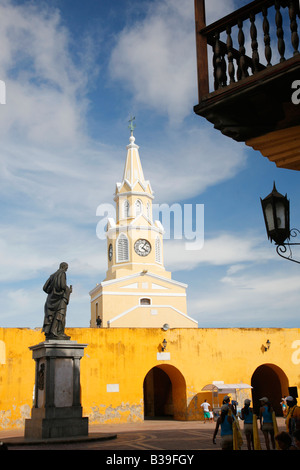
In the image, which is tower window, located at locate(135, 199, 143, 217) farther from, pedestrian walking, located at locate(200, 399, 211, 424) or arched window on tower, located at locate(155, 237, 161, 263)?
pedestrian walking, located at locate(200, 399, 211, 424)

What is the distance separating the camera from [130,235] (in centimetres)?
3972

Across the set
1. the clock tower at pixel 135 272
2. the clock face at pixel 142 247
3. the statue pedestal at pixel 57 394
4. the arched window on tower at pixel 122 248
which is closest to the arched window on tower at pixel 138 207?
the clock tower at pixel 135 272

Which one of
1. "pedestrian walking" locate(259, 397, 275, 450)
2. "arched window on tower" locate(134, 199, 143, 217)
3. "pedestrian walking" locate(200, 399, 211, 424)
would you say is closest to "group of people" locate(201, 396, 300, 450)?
"pedestrian walking" locate(259, 397, 275, 450)

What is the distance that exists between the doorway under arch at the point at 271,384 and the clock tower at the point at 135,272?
11573mm

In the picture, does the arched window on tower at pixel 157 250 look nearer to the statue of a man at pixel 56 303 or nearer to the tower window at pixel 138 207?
the tower window at pixel 138 207

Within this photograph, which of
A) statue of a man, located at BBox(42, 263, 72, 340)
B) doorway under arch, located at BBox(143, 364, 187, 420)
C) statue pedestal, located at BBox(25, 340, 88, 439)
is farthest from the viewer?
doorway under arch, located at BBox(143, 364, 187, 420)

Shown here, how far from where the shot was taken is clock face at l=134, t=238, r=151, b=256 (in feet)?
131

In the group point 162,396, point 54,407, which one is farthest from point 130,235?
point 54,407

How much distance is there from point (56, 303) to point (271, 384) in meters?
14.5

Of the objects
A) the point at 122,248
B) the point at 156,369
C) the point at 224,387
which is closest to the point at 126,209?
the point at 122,248

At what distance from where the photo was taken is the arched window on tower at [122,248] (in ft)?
131

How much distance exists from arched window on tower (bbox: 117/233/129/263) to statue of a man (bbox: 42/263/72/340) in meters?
26.6
